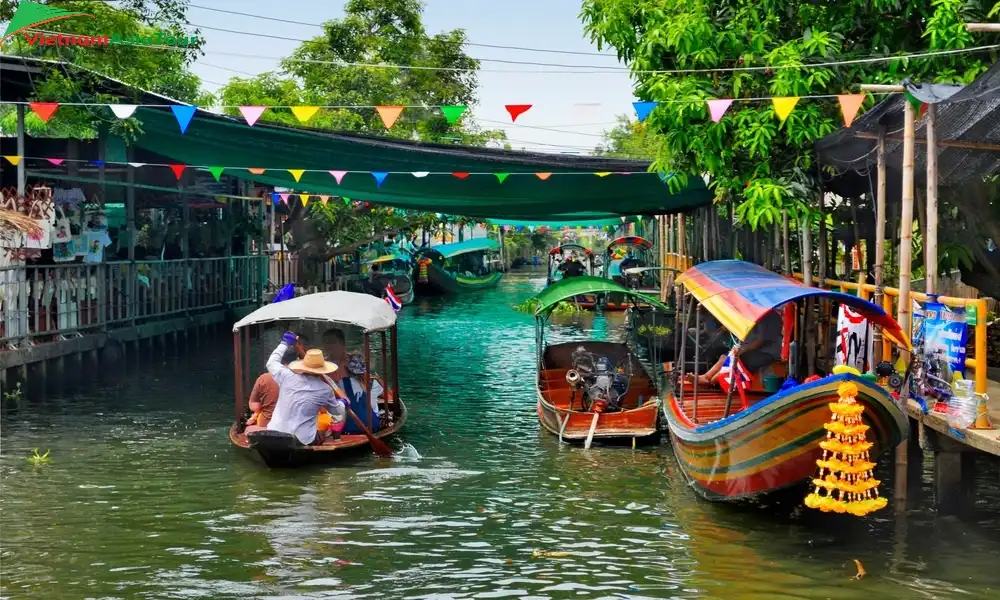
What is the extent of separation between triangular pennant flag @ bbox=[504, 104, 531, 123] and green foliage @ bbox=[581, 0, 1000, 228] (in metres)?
1.30

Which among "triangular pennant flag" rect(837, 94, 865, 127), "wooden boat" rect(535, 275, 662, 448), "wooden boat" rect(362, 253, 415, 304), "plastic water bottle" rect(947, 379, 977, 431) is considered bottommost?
"wooden boat" rect(535, 275, 662, 448)

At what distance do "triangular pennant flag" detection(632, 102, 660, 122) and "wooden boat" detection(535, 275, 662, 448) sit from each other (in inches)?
91.2

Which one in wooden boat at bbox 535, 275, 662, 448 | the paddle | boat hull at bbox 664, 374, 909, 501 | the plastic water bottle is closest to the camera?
boat hull at bbox 664, 374, 909, 501

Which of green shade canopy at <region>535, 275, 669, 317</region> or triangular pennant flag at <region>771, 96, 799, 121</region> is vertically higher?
triangular pennant flag at <region>771, 96, 799, 121</region>

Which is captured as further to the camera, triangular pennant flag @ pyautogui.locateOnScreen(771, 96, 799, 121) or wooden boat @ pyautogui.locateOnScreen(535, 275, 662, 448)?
wooden boat @ pyautogui.locateOnScreen(535, 275, 662, 448)

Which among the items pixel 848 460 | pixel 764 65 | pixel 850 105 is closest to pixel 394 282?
pixel 764 65

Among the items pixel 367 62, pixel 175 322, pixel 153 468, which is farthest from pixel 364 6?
pixel 153 468

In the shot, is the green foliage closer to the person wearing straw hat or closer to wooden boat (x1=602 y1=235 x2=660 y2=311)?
the person wearing straw hat

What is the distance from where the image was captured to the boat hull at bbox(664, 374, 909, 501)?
24.3ft

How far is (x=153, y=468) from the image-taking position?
10.6 metres

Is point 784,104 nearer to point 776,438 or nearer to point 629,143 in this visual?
point 776,438

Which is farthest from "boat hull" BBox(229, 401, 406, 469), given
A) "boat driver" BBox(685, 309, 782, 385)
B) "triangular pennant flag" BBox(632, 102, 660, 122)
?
"triangular pennant flag" BBox(632, 102, 660, 122)

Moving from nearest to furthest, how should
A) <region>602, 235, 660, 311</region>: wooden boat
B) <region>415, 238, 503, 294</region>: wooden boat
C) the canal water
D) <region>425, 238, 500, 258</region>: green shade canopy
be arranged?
the canal water
<region>602, 235, 660, 311</region>: wooden boat
<region>415, 238, 503, 294</region>: wooden boat
<region>425, 238, 500, 258</region>: green shade canopy

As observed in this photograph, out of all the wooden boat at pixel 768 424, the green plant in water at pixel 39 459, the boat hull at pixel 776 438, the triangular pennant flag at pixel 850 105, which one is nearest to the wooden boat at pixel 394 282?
the green plant in water at pixel 39 459
